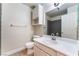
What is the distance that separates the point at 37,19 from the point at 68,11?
0.78 meters

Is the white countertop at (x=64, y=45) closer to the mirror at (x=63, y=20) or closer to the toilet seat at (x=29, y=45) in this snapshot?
the mirror at (x=63, y=20)

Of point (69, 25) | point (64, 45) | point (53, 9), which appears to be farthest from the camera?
point (53, 9)

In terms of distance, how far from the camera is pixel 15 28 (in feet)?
5.51

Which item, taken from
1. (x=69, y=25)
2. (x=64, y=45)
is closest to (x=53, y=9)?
(x=69, y=25)

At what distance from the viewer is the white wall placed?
1577 millimetres

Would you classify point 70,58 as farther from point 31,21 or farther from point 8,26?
point 8,26

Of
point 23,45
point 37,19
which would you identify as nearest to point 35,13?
point 37,19

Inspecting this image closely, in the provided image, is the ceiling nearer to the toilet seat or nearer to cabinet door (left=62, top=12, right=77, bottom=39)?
cabinet door (left=62, top=12, right=77, bottom=39)

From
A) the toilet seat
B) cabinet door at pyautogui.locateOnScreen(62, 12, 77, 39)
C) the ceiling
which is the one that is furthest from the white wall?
cabinet door at pyautogui.locateOnScreen(62, 12, 77, 39)

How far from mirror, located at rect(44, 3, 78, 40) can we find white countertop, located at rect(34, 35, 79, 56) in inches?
3.9

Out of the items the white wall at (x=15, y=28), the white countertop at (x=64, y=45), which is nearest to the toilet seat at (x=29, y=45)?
the white wall at (x=15, y=28)

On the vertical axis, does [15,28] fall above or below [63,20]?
below

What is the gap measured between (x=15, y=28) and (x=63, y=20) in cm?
118

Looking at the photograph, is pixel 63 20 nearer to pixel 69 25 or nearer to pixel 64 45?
pixel 69 25
